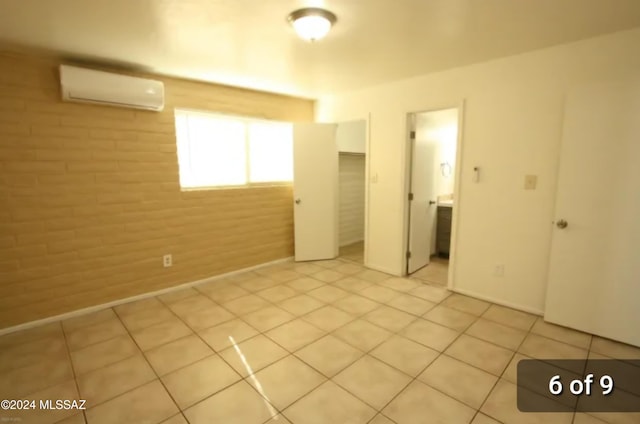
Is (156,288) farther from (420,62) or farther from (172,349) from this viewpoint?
Answer: (420,62)

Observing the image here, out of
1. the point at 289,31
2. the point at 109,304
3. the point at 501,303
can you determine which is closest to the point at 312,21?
the point at 289,31

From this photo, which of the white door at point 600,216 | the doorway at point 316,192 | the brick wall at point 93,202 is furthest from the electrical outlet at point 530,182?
the brick wall at point 93,202

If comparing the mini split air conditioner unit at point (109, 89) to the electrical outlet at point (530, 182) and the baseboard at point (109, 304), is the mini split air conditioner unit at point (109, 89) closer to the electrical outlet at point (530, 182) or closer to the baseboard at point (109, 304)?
the baseboard at point (109, 304)

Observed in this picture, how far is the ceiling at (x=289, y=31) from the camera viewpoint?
6.03 feet

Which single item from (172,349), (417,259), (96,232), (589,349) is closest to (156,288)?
(96,232)

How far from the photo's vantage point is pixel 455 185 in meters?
3.15

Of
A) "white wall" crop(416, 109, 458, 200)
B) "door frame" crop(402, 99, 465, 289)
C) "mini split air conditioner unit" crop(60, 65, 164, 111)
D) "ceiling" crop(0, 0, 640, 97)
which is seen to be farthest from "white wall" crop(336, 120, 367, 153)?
"mini split air conditioner unit" crop(60, 65, 164, 111)

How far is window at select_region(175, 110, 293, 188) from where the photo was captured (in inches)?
138

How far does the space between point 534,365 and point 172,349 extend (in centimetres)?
264

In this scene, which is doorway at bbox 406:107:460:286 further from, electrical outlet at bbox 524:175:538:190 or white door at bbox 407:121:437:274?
electrical outlet at bbox 524:175:538:190

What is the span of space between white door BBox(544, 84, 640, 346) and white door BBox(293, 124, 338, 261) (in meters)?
2.61

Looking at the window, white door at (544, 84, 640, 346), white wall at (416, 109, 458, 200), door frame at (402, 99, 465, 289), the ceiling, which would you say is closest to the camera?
the ceiling

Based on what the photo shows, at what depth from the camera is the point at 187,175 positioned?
349 centimetres

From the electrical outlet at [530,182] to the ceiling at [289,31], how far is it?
1082 millimetres
